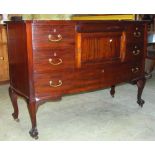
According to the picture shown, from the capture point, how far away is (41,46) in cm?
170

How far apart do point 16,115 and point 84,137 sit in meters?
0.70

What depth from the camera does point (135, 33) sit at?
7.33 feet

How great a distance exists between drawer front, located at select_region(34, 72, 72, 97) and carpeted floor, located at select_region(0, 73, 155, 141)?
364 mm

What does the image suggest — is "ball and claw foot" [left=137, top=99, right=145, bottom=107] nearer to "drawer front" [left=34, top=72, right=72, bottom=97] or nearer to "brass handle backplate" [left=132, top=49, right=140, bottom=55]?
"brass handle backplate" [left=132, top=49, right=140, bottom=55]

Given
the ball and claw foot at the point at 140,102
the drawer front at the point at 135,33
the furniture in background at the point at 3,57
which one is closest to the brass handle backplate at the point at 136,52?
the drawer front at the point at 135,33

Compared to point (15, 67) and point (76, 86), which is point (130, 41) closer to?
point (76, 86)

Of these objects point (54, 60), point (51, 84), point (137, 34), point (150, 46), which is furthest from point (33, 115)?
point (150, 46)

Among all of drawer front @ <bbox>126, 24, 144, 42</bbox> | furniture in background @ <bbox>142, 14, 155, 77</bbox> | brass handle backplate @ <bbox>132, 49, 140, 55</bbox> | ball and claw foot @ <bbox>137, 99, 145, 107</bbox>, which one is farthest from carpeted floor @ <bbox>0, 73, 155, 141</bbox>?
furniture in background @ <bbox>142, 14, 155, 77</bbox>

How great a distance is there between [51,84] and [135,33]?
949 mm

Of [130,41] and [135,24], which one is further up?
[135,24]

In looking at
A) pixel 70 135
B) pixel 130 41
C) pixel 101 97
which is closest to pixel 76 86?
pixel 70 135

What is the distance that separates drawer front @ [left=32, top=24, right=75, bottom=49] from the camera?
167 centimetres

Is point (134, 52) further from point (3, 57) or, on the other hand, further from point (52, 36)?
point (3, 57)

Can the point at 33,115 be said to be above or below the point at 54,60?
below
